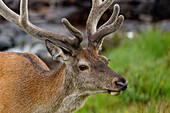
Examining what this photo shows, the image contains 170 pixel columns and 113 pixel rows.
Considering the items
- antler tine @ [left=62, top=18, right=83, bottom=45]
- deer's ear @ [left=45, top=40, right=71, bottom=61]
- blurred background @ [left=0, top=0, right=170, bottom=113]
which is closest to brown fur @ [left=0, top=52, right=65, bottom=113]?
deer's ear @ [left=45, top=40, right=71, bottom=61]

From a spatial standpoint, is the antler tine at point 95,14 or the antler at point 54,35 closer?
the antler at point 54,35

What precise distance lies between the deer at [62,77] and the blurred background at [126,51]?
97 cm

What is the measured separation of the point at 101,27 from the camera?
3.77 metres

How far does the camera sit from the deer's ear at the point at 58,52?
343 centimetres

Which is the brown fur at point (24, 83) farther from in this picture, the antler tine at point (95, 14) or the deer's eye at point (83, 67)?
the antler tine at point (95, 14)

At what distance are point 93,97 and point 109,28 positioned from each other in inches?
94.0

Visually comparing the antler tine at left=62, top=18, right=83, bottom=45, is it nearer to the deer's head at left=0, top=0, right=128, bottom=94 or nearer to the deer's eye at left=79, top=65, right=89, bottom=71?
the deer's head at left=0, top=0, right=128, bottom=94

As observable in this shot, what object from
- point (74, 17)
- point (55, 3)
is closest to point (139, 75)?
point (74, 17)

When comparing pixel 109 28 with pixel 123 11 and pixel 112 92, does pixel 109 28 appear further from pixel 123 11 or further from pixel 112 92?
pixel 123 11

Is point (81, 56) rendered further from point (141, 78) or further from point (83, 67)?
point (141, 78)

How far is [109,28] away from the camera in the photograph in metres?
3.50

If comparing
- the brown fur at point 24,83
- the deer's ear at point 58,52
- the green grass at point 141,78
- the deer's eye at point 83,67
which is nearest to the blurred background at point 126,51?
the green grass at point 141,78

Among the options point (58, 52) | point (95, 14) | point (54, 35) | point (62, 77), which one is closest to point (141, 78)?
point (95, 14)

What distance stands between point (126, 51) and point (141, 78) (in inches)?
109
